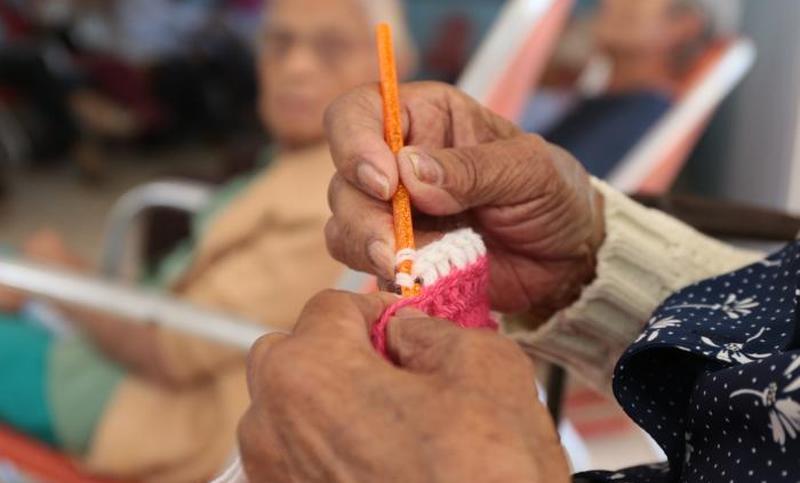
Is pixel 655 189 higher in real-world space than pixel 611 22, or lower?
lower

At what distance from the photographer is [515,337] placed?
0.59 metres

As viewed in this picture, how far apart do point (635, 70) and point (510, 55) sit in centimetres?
50

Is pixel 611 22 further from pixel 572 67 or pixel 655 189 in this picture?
pixel 655 189

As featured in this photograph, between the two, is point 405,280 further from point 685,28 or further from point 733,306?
point 685,28

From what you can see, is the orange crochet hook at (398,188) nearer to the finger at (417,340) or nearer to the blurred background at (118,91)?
the finger at (417,340)

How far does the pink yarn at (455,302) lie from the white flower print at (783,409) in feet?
0.44

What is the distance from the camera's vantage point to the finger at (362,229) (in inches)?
18.0

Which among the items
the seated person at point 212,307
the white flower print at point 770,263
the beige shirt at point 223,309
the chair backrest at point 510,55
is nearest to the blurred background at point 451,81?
the chair backrest at point 510,55

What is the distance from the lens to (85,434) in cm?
99

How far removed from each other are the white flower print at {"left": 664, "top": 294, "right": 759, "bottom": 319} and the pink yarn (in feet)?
0.35

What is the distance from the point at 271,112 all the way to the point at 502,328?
629 mm

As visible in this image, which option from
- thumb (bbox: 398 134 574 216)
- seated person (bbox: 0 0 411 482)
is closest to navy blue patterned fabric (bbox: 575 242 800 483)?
thumb (bbox: 398 134 574 216)

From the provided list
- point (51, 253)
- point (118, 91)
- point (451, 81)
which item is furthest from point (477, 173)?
point (118, 91)

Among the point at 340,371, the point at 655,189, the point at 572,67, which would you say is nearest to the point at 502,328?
the point at 340,371
